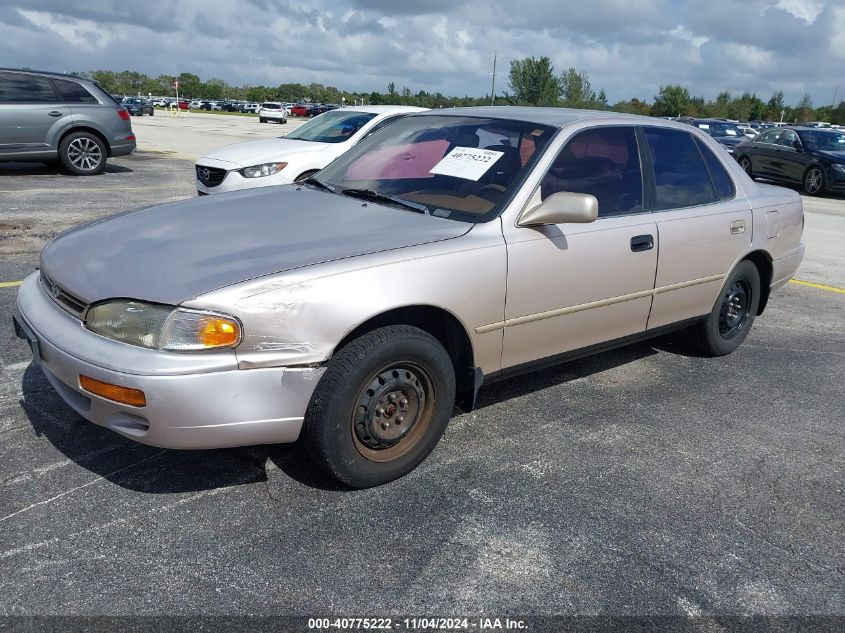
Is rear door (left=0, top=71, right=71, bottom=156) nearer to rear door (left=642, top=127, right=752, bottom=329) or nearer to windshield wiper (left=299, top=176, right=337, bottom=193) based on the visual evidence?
windshield wiper (left=299, top=176, right=337, bottom=193)

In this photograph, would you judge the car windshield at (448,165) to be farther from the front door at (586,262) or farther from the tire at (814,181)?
the tire at (814,181)

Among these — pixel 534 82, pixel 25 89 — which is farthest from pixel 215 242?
pixel 534 82

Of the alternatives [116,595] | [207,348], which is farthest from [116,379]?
[116,595]

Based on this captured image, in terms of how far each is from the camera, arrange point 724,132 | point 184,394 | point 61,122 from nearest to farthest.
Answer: point 184,394 → point 61,122 → point 724,132

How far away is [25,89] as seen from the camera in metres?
11.7

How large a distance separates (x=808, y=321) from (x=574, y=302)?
3.42 metres

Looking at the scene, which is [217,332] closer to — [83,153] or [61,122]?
[61,122]

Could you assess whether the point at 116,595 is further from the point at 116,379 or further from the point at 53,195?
the point at 53,195

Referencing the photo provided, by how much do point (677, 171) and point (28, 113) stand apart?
1089 centimetres

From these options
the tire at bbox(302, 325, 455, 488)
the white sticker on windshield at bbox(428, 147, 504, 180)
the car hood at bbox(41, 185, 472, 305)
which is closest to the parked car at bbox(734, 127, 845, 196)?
the white sticker on windshield at bbox(428, 147, 504, 180)

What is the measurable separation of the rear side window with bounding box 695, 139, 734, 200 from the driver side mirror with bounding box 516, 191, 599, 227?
1.66 metres

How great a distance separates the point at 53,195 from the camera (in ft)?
34.1

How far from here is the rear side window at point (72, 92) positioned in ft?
39.3

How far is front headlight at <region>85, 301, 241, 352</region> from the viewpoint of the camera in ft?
8.59
